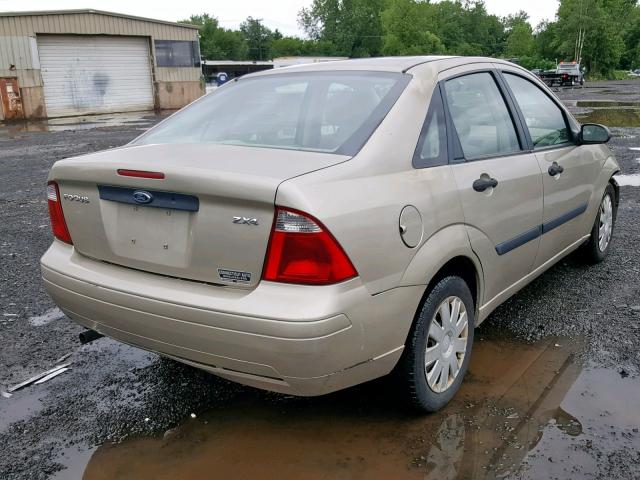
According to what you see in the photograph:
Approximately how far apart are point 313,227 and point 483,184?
3.94 feet

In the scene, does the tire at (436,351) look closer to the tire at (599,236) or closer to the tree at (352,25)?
the tire at (599,236)

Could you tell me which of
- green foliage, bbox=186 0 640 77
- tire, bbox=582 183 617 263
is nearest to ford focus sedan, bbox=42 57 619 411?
tire, bbox=582 183 617 263

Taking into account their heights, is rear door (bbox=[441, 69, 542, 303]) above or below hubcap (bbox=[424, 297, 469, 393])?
above

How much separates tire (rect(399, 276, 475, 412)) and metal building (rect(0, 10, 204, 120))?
26339 mm

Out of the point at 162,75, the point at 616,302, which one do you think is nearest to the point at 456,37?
the point at 162,75

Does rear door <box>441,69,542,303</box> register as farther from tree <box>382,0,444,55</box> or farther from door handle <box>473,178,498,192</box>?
tree <box>382,0,444,55</box>

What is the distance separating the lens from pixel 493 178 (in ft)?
10.7

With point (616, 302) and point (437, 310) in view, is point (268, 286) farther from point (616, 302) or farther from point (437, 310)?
point (616, 302)

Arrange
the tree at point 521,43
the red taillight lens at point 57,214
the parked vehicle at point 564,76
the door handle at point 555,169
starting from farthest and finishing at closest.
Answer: the tree at point 521,43, the parked vehicle at point 564,76, the door handle at point 555,169, the red taillight lens at point 57,214

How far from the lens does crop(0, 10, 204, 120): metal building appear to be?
83.0 ft

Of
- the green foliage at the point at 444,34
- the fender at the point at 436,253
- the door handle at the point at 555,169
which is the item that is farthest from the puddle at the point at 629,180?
the green foliage at the point at 444,34

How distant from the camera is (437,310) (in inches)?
113

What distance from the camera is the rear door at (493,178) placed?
123 inches

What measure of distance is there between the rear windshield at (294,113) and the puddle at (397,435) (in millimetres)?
1199
